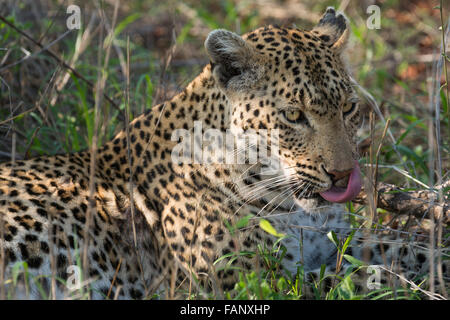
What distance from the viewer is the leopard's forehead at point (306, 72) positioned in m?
4.97

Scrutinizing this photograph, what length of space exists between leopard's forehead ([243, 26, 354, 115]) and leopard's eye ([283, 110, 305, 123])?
8 centimetres

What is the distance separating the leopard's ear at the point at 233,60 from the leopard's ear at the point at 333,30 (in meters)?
0.74

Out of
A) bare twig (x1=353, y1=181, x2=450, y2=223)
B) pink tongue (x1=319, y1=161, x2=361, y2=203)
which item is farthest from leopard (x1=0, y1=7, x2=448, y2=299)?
bare twig (x1=353, y1=181, x2=450, y2=223)

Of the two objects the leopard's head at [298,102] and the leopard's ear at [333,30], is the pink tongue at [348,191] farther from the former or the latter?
the leopard's ear at [333,30]

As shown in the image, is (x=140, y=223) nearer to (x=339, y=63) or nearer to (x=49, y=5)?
(x=339, y=63)

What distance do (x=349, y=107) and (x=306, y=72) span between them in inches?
19.0

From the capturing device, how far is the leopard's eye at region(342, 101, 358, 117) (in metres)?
5.18

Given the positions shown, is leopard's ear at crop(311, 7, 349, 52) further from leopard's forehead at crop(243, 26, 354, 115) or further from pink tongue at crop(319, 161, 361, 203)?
pink tongue at crop(319, 161, 361, 203)

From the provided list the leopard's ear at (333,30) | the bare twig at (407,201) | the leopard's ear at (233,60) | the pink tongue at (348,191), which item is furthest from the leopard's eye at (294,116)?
the bare twig at (407,201)

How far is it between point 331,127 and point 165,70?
2625 mm

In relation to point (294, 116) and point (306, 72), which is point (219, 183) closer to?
point (294, 116)

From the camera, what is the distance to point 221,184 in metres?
5.36
